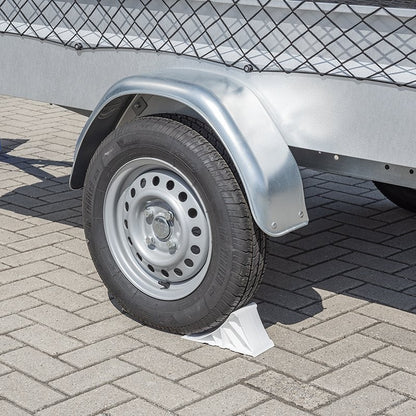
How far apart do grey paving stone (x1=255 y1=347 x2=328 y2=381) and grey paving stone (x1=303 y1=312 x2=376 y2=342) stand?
209 mm

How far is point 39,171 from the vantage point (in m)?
6.11

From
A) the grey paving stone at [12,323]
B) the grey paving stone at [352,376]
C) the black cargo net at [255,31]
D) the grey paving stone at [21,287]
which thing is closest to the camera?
the black cargo net at [255,31]

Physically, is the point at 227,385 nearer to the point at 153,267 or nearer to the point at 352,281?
the point at 153,267

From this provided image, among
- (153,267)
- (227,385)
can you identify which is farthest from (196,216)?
(227,385)

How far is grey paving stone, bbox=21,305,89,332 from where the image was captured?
3922 mm

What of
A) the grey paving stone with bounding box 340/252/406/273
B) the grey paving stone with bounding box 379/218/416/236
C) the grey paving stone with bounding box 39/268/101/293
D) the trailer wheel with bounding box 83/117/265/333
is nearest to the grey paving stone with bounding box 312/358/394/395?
the trailer wheel with bounding box 83/117/265/333

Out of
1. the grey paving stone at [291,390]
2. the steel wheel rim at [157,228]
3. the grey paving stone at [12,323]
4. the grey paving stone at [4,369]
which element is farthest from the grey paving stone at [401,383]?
the grey paving stone at [12,323]

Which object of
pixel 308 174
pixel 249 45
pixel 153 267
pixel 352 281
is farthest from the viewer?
pixel 308 174

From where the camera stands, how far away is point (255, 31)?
3529 mm

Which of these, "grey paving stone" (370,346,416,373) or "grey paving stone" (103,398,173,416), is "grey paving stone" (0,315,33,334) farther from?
"grey paving stone" (370,346,416,373)

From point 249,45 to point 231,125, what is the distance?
0.34 meters

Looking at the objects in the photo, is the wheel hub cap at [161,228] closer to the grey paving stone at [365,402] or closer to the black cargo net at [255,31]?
the black cargo net at [255,31]

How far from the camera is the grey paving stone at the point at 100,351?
11.8ft

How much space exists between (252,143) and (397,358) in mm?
963
